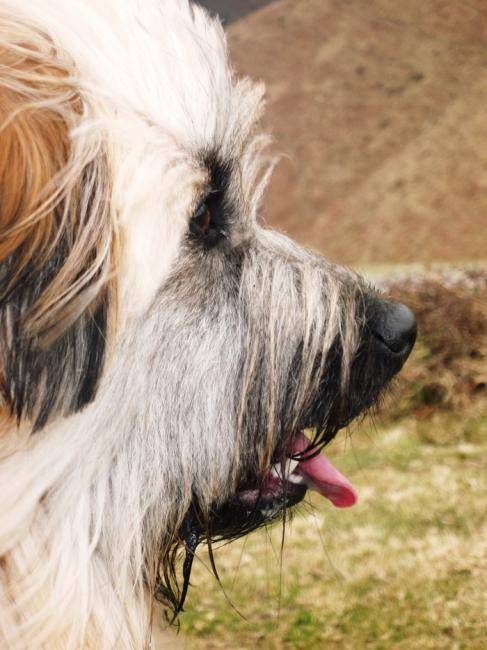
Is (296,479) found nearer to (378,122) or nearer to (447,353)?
(447,353)

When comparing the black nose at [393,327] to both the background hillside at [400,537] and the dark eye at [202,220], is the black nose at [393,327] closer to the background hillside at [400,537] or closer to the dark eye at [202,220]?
the background hillside at [400,537]

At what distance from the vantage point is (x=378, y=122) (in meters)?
24.5

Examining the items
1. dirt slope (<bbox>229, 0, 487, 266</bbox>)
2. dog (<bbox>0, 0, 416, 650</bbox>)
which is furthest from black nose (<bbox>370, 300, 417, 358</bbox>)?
dirt slope (<bbox>229, 0, 487, 266</bbox>)

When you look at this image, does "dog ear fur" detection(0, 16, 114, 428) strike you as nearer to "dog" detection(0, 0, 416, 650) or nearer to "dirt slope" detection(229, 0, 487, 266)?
"dog" detection(0, 0, 416, 650)

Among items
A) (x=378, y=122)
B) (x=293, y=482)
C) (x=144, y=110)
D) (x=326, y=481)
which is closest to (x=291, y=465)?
(x=293, y=482)

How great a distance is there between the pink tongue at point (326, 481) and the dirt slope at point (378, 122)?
14665mm

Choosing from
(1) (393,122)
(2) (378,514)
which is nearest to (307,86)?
(1) (393,122)

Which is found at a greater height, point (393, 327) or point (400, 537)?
point (393, 327)

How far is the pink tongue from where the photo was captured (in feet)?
8.56

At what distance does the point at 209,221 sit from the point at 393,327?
60 cm

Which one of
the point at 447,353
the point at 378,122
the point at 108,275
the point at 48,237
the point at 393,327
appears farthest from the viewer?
the point at 378,122

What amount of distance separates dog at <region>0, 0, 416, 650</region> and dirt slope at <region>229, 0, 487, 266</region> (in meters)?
15.0

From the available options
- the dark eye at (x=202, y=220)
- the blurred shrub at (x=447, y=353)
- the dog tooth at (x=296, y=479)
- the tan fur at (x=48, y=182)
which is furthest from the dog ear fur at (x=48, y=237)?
the blurred shrub at (x=447, y=353)

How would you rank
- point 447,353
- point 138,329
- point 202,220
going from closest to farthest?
point 138,329, point 202,220, point 447,353
